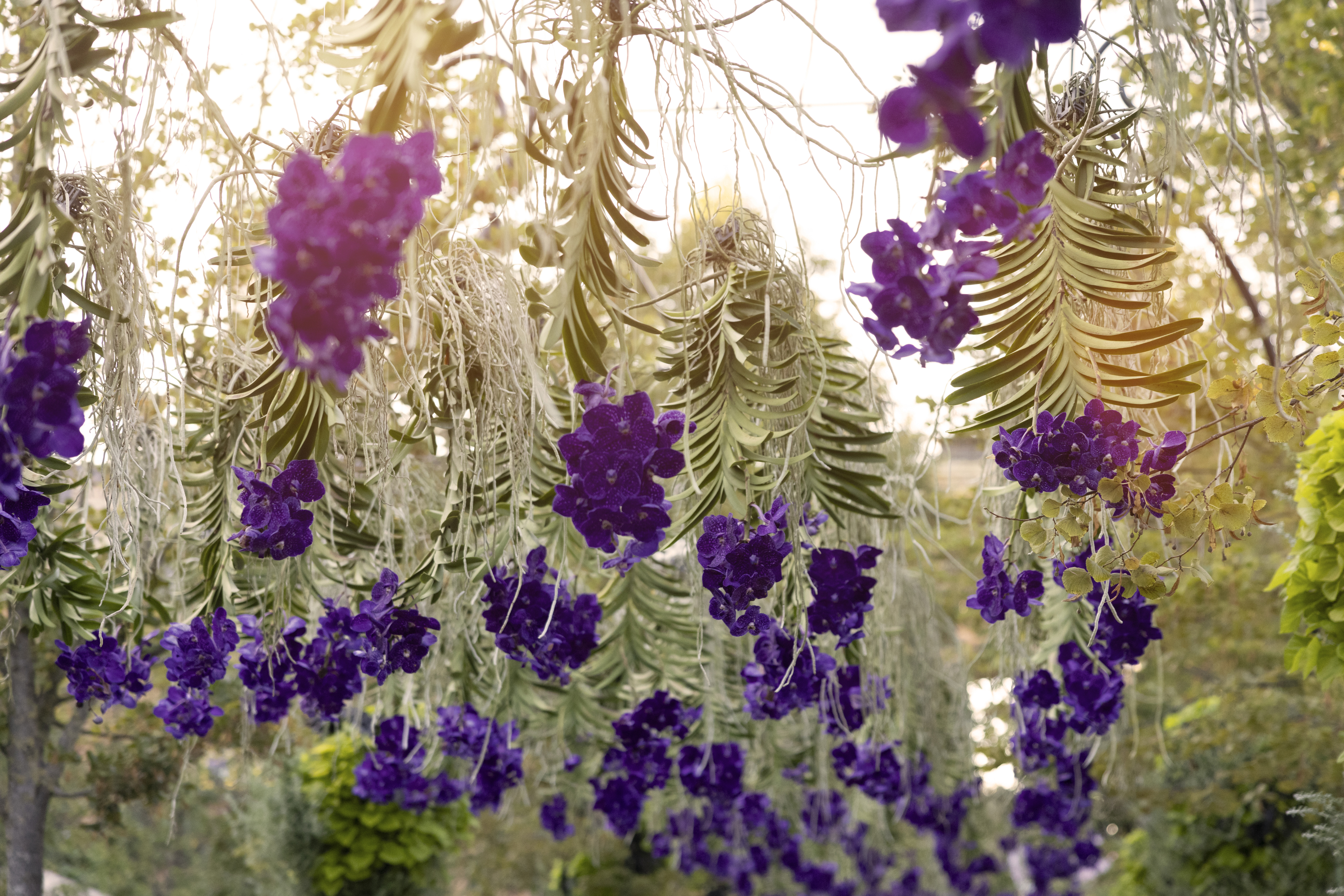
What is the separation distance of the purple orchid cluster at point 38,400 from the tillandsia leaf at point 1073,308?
1.00 meters

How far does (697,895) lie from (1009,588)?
404cm

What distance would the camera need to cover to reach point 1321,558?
4.78 ft

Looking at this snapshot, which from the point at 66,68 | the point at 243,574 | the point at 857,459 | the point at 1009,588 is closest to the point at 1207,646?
the point at 1009,588

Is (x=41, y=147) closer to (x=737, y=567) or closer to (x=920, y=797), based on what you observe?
(x=737, y=567)

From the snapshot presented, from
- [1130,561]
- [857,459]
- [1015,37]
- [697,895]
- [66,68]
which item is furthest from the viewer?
[697,895]

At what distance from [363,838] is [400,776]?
0.82m

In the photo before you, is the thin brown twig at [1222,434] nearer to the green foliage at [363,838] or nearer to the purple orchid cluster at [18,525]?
the purple orchid cluster at [18,525]

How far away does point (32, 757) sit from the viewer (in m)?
2.50

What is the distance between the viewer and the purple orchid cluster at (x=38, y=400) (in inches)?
35.9

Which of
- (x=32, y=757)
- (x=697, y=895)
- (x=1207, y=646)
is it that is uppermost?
(x=1207, y=646)

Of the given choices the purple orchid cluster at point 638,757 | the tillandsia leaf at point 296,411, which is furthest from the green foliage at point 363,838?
the tillandsia leaf at point 296,411

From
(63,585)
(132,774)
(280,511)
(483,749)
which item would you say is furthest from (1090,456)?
(132,774)

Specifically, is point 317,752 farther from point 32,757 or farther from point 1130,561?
point 1130,561

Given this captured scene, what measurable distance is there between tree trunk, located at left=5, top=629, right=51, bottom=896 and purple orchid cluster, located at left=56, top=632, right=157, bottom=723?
91cm
